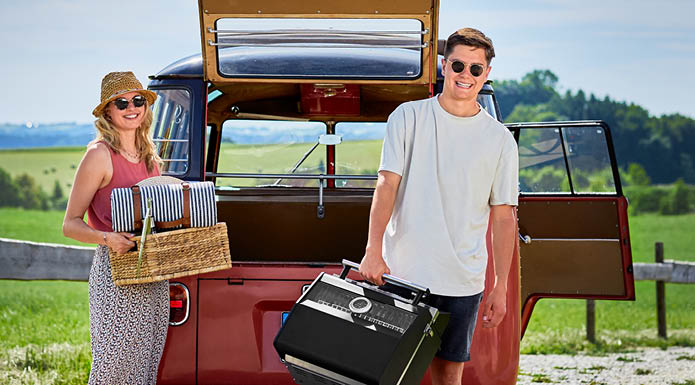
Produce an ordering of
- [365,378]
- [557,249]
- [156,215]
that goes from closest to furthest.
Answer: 1. [365,378]
2. [156,215]
3. [557,249]

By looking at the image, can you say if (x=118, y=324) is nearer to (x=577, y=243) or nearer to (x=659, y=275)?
(x=577, y=243)

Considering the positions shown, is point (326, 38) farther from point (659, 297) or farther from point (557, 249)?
point (659, 297)

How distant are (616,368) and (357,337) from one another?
551 cm

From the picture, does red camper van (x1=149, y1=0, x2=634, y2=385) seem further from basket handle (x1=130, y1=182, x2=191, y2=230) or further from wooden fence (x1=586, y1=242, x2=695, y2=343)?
wooden fence (x1=586, y1=242, x2=695, y2=343)

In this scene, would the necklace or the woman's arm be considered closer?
the woman's arm

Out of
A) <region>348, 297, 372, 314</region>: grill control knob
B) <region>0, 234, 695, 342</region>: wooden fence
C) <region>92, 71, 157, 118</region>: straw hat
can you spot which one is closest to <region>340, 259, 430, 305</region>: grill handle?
<region>348, 297, 372, 314</region>: grill control knob

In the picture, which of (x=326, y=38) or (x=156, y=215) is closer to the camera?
(x=156, y=215)

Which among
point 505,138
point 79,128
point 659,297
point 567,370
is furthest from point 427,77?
point 79,128

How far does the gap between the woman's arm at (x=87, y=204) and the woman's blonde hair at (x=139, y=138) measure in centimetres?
9

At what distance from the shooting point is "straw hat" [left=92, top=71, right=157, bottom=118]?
12.1 feet

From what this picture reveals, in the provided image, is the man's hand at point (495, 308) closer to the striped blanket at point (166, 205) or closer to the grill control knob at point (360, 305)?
the grill control knob at point (360, 305)

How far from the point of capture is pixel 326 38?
442cm

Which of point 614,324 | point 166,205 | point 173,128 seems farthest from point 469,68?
point 614,324

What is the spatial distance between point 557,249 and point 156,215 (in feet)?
9.65
